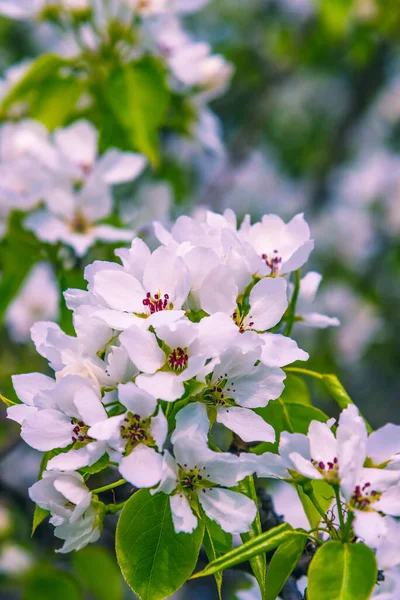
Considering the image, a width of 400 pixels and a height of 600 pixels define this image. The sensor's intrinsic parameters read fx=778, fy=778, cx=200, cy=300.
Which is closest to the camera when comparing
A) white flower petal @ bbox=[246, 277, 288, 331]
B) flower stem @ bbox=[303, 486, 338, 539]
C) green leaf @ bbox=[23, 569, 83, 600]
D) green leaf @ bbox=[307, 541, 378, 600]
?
green leaf @ bbox=[307, 541, 378, 600]

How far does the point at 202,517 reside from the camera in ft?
3.87

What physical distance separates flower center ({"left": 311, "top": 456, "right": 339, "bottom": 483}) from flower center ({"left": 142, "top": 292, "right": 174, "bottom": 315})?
12.9 inches

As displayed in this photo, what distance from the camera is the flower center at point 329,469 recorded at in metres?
1.15

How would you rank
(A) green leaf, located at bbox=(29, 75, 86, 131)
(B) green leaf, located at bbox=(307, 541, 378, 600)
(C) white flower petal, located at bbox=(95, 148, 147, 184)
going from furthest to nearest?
(A) green leaf, located at bbox=(29, 75, 86, 131), (C) white flower petal, located at bbox=(95, 148, 147, 184), (B) green leaf, located at bbox=(307, 541, 378, 600)

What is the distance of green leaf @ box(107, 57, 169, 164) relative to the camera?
214 centimetres

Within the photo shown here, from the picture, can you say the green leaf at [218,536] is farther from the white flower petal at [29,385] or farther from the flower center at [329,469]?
the white flower petal at [29,385]

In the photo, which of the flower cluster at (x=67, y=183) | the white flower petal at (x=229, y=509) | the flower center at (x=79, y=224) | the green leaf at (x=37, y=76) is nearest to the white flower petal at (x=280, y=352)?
the white flower petal at (x=229, y=509)

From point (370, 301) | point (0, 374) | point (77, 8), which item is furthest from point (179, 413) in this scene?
point (370, 301)

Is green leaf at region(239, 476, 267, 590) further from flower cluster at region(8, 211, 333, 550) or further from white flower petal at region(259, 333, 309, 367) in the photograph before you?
white flower petal at region(259, 333, 309, 367)

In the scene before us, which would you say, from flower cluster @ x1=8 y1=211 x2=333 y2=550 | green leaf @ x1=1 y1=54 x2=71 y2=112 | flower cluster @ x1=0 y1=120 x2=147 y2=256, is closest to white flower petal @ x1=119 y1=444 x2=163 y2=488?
flower cluster @ x1=8 y1=211 x2=333 y2=550

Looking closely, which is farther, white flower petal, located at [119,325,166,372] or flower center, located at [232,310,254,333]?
flower center, located at [232,310,254,333]

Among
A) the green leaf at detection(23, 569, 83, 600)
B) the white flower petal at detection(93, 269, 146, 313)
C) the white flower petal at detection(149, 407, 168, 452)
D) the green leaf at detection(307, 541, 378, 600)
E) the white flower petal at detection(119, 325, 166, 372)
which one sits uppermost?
the white flower petal at detection(93, 269, 146, 313)

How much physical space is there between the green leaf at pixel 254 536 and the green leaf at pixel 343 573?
0.11 meters

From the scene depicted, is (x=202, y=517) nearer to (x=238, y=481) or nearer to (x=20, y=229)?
(x=238, y=481)
